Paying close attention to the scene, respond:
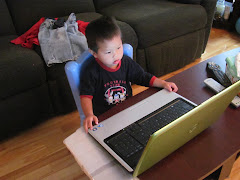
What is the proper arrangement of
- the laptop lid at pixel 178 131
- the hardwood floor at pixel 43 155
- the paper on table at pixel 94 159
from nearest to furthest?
the laptop lid at pixel 178 131 < the paper on table at pixel 94 159 < the hardwood floor at pixel 43 155

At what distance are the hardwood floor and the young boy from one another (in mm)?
462

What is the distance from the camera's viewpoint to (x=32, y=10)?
1.81 metres

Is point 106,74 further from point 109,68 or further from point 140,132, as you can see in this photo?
point 140,132

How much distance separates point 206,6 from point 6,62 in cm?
168

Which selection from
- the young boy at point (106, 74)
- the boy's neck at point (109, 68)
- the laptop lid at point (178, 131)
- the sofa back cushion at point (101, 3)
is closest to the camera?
the laptop lid at point (178, 131)

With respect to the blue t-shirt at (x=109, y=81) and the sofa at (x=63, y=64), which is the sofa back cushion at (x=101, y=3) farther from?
the blue t-shirt at (x=109, y=81)

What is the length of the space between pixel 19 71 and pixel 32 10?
0.71 meters

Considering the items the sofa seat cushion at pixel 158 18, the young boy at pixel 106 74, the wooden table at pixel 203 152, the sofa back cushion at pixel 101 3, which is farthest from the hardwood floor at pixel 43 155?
the sofa back cushion at pixel 101 3

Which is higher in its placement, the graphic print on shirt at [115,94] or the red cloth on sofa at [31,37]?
the red cloth on sofa at [31,37]

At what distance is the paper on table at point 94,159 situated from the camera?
622 mm

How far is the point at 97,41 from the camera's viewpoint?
2.95 ft

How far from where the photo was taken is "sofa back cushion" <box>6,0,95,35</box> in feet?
5.84

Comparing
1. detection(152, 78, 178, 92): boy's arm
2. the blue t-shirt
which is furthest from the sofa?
detection(152, 78, 178, 92): boy's arm

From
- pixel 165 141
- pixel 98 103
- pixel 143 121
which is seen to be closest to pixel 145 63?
pixel 98 103
